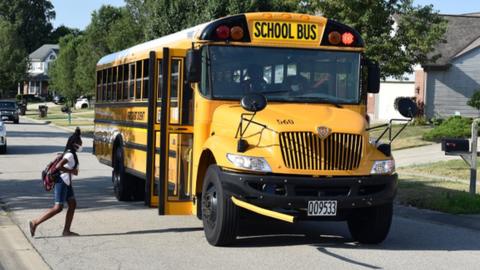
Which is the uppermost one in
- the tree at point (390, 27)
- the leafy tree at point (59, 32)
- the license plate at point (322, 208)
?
the leafy tree at point (59, 32)

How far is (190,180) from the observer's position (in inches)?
376

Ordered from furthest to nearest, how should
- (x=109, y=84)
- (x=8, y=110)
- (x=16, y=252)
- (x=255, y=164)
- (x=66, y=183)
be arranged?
(x=8, y=110)
(x=109, y=84)
(x=66, y=183)
(x=16, y=252)
(x=255, y=164)

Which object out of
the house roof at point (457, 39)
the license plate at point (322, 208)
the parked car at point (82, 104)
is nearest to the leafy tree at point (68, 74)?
the parked car at point (82, 104)

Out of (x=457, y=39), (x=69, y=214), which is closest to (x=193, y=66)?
(x=69, y=214)

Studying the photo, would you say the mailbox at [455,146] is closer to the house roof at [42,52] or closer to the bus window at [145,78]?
the bus window at [145,78]

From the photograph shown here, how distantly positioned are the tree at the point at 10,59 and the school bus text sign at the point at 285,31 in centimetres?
7590

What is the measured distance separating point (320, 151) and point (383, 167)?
0.77m

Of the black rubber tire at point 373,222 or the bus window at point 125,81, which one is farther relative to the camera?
the bus window at point 125,81

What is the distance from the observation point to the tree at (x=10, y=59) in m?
81.4

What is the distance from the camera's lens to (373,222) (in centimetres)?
880

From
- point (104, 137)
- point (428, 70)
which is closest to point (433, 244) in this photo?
point (104, 137)

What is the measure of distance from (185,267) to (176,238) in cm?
176

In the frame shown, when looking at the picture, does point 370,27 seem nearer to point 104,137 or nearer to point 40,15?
point 104,137

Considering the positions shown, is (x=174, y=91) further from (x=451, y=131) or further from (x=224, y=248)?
(x=451, y=131)
